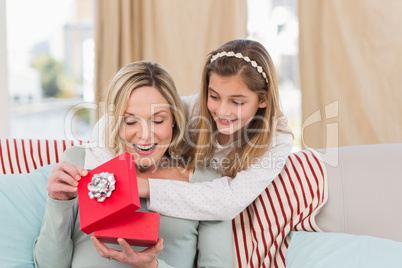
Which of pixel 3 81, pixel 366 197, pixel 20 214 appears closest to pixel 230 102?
pixel 366 197

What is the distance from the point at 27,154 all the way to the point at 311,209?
1.08 meters

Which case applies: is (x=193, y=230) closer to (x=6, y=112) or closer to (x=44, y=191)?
(x=44, y=191)

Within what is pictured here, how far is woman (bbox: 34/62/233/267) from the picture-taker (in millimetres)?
1430

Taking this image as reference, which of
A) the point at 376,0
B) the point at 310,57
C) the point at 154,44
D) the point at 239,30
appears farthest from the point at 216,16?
the point at 376,0

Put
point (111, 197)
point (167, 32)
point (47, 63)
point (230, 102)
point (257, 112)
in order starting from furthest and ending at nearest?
point (47, 63) < point (167, 32) < point (257, 112) < point (230, 102) < point (111, 197)

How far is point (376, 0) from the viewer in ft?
9.50

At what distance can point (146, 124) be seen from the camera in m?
1.52

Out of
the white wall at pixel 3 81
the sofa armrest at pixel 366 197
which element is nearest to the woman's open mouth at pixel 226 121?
the sofa armrest at pixel 366 197

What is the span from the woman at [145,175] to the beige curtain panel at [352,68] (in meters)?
1.58

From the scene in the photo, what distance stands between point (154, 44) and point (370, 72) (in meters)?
1.34

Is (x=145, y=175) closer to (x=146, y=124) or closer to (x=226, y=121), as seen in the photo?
(x=146, y=124)

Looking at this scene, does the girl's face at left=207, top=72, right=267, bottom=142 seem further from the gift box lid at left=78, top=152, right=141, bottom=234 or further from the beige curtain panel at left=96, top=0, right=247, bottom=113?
the beige curtain panel at left=96, top=0, right=247, bottom=113

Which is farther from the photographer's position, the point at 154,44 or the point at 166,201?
the point at 154,44

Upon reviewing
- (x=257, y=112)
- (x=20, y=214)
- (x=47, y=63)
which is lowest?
(x=20, y=214)
